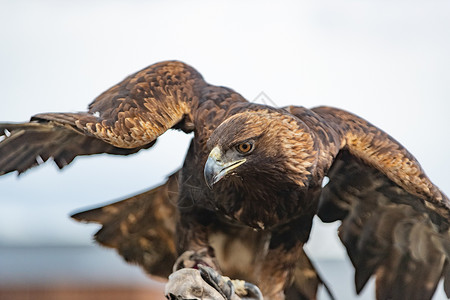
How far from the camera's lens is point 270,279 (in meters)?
5.21

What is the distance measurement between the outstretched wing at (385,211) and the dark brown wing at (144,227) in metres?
1.00

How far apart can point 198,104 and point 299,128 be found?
663 mm

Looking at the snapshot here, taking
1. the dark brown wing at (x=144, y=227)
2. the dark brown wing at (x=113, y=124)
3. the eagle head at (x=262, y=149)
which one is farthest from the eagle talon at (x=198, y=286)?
the dark brown wing at (x=144, y=227)

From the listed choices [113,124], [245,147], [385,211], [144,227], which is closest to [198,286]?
[245,147]

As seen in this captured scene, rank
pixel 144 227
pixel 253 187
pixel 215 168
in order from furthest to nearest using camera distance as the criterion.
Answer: pixel 144 227
pixel 253 187
pixel 215 168

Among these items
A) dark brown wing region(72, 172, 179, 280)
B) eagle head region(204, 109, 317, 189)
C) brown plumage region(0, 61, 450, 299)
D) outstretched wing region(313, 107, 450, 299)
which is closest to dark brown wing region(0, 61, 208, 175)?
brown plumage region(0, 61, 450, 299)

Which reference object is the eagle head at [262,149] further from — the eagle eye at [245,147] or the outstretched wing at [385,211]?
the outstretched wing at [385,211]

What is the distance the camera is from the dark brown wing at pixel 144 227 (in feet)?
17.6

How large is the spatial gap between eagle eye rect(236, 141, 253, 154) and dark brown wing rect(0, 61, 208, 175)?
546mm

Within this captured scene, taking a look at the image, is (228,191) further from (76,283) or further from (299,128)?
(76,283)

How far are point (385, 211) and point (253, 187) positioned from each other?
3.60 feet

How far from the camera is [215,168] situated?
408 cm

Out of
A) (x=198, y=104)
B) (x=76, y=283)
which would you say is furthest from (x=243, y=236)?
(x=76, y=283)

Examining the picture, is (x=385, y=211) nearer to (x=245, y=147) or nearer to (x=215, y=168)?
(x=245, y=147)
